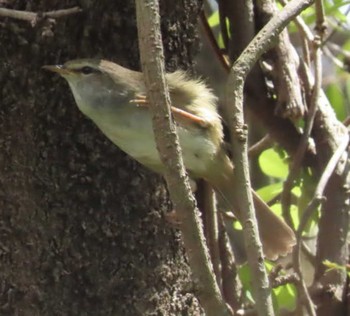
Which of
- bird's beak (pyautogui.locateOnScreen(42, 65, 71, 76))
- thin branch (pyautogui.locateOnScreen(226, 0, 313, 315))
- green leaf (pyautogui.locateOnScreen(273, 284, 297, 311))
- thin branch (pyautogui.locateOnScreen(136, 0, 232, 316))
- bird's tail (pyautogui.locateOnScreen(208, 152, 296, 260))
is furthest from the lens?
green leaf (pyautogui.locateOnScreen(273, 284, 297, 311))

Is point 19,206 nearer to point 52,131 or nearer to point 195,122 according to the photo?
point 52,131

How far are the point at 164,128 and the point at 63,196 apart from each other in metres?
0.58

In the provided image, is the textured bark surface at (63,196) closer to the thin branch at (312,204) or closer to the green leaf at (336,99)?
the thin branch at (312,204)

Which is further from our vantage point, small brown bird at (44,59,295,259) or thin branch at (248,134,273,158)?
thin branch at (248,134,273,158)

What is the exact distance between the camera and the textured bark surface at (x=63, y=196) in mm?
1924

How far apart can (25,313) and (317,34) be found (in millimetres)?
1215

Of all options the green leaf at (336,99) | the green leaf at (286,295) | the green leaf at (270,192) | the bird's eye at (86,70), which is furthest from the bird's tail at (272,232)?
the green leaf at (336,99)

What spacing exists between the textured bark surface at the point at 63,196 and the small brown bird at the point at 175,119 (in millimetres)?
57

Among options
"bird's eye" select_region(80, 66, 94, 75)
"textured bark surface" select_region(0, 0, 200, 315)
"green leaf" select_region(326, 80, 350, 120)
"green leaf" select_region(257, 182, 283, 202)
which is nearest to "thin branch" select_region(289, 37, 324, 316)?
"green leaf" select_region(257, 182, 283, 202)

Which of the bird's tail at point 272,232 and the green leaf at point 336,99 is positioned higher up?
the green leaf at point 336,99

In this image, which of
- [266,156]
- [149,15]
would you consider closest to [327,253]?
[266,156]

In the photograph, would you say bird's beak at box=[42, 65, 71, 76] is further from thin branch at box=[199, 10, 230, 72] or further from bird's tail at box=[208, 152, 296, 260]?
thin branch at box=[199, 10, 230, 72]

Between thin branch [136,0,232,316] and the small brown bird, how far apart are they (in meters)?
0.42

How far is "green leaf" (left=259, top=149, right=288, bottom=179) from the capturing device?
9.13ft
